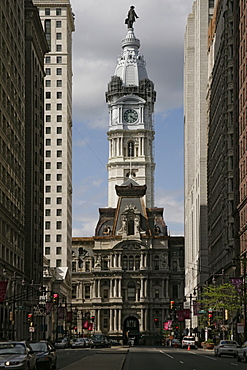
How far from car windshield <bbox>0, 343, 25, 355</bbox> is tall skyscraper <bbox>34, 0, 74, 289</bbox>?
129629mm

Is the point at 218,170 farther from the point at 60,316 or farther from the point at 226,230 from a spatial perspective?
the point at 60,316

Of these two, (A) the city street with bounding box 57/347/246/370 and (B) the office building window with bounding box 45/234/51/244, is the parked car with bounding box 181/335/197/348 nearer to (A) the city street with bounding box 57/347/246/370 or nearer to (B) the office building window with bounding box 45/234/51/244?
(A) the city street with bounding box 57/347/246/370

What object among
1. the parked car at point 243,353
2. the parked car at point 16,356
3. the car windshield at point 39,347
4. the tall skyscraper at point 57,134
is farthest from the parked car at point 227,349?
the tall skyscraper at point 57,134

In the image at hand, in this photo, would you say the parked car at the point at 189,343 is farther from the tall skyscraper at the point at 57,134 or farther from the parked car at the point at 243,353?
the tall skyscraper at the point at 57,134

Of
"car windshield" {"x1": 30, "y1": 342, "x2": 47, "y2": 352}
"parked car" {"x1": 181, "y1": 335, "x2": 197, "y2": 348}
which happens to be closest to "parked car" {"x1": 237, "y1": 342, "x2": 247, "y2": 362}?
"car windshield" {"x1": 30, "y1": 342, "x2": 47, "y2": 352}

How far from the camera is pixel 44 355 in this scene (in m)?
44.8

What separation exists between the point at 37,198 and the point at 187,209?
77.1 m

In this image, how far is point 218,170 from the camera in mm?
126438

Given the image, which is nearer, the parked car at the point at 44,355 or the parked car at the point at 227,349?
the parked car at the point at 44,355

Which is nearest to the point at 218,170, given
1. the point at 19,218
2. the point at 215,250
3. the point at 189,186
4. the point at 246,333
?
the point at 215,250

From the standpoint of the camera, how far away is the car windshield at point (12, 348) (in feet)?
126

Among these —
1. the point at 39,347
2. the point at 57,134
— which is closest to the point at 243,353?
the point at 39,347

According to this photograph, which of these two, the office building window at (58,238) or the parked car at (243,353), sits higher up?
the office building window at (58,238)

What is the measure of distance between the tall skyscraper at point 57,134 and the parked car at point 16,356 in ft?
426
